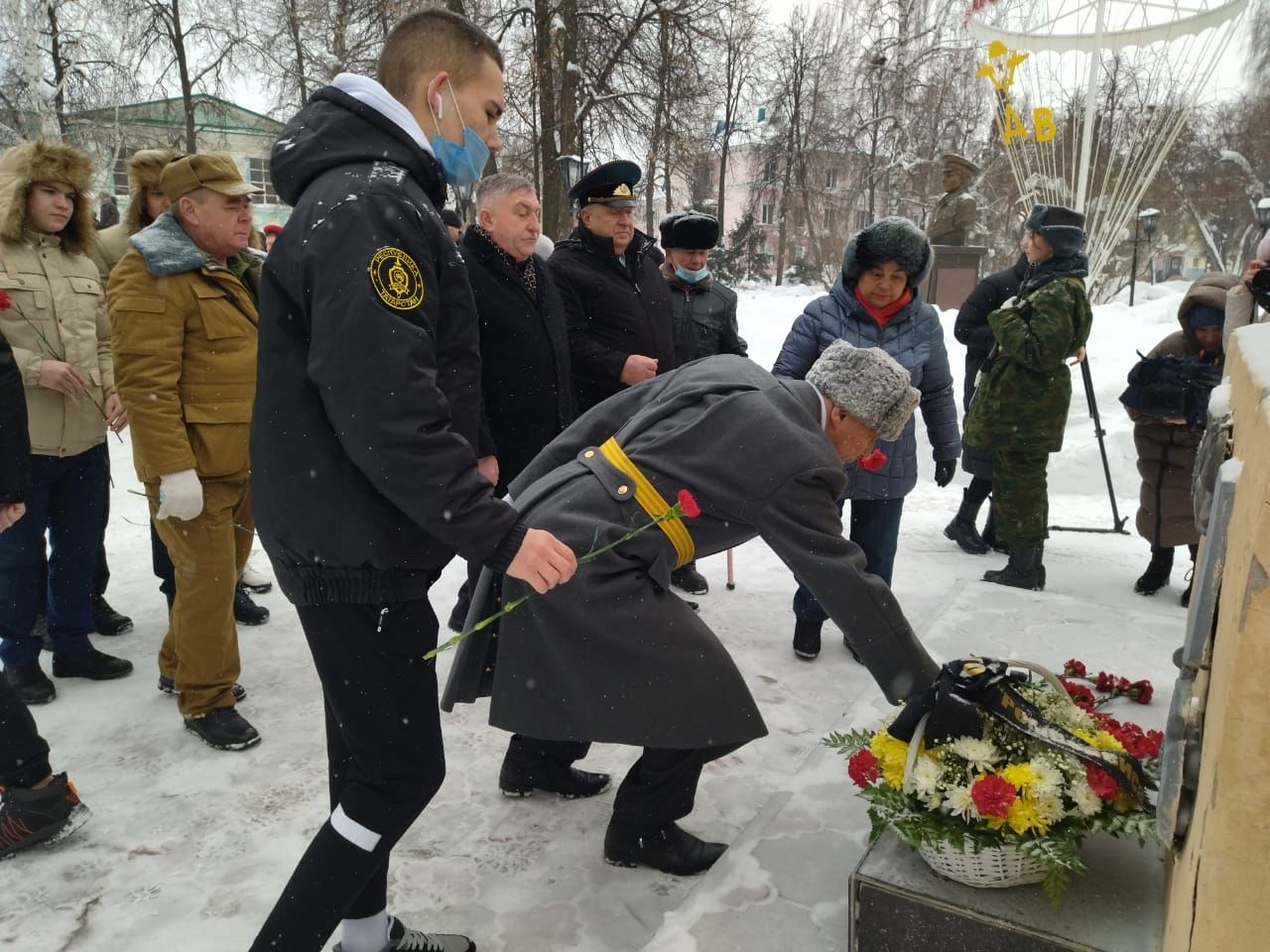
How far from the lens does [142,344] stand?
3119mm

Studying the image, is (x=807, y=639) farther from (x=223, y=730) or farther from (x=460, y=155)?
(x=460, y=155)

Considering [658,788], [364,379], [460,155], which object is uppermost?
[460,155]

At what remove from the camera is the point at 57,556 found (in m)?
3.81

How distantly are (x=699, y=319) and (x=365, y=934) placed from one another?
3.73 metres

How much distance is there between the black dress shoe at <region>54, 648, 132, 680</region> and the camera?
12.7 ft

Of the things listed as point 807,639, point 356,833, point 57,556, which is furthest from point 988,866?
point 57,556

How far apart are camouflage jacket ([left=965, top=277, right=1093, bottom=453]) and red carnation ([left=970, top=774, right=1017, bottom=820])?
358cm

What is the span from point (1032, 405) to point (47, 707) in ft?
15.8

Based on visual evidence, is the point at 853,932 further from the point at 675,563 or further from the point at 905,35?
the point at 905,35

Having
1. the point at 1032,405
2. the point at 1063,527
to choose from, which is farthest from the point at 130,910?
the point at 1063,527

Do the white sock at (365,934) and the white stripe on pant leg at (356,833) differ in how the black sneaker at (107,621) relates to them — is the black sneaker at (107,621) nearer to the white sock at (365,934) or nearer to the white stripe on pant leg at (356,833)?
the white sock at (365,934)

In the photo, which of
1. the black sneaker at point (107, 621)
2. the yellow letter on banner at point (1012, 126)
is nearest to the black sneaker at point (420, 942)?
the black sneaker at point (107, 621)

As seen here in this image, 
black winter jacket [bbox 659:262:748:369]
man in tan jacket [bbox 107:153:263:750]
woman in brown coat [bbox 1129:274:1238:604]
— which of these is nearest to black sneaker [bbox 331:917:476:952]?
man in tan jacket [bbox 107:153:263:750]

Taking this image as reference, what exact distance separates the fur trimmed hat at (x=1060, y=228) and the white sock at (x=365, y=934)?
4.51 m
